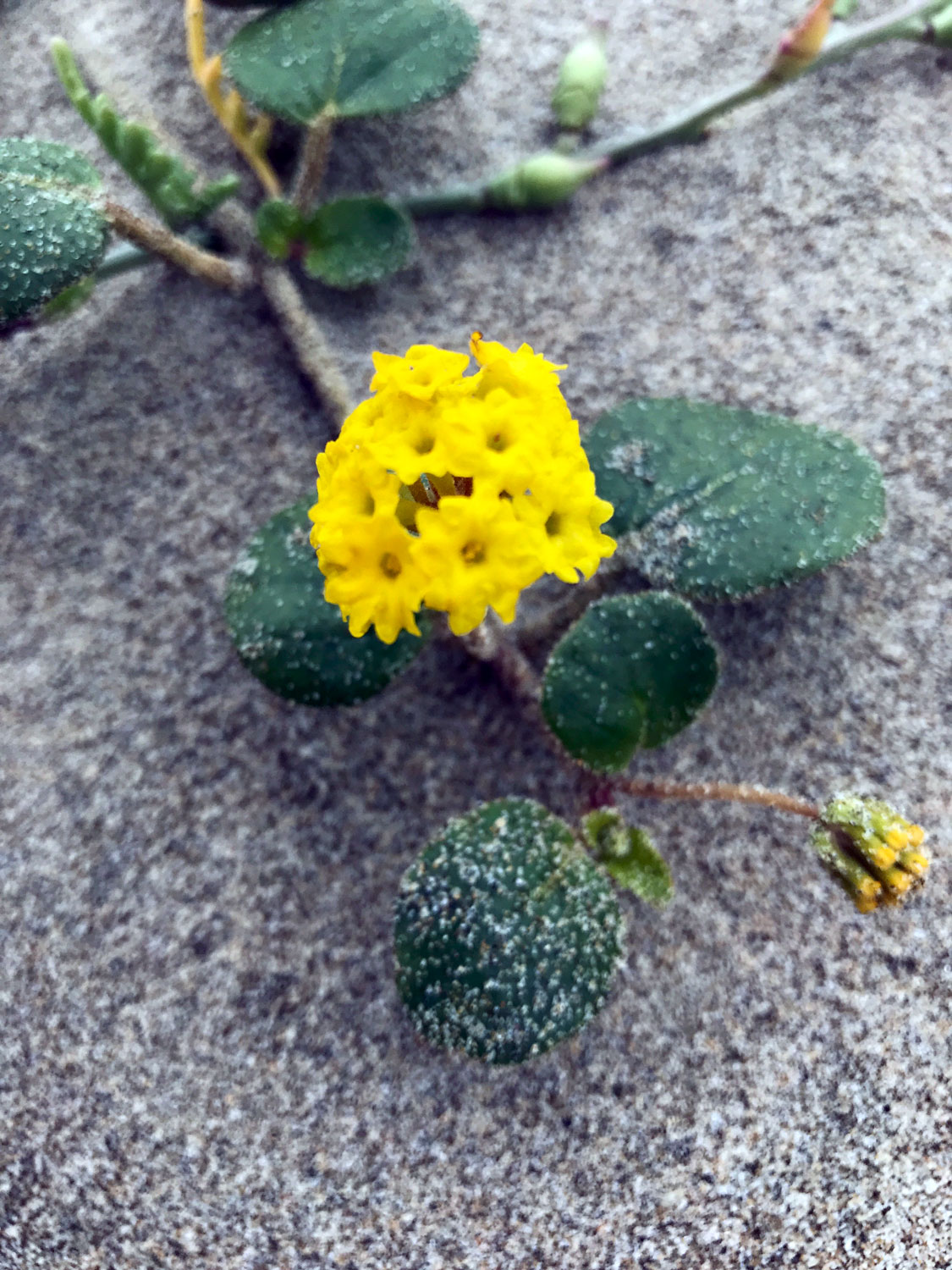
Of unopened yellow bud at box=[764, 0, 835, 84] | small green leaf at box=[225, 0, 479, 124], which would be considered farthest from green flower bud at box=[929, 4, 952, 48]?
small green leaf at box=[225, 0, 479, 124]

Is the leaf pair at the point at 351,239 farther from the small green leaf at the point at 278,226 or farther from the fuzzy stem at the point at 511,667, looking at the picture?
the fuzzy stem at the point at 511,667

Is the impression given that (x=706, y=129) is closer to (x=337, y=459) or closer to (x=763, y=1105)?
(x=337, y=459)

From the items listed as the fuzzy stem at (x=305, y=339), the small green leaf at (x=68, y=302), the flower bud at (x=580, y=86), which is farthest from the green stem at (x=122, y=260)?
the flower bud at (x=580, y=86)

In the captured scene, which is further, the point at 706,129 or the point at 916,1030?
the point at 706,129

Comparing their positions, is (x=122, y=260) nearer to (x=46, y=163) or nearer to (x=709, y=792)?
(x=46, y=163)

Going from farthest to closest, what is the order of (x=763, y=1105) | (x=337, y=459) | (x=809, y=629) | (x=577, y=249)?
(x=577, y=249)
(x=809, y=629)
(x=763, y=1105)
(x=337, y=459)

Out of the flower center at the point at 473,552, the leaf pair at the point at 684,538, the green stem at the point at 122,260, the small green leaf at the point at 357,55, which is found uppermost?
the small green leaf at the point at 357,55

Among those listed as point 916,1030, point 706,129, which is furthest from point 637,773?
point 706,129
